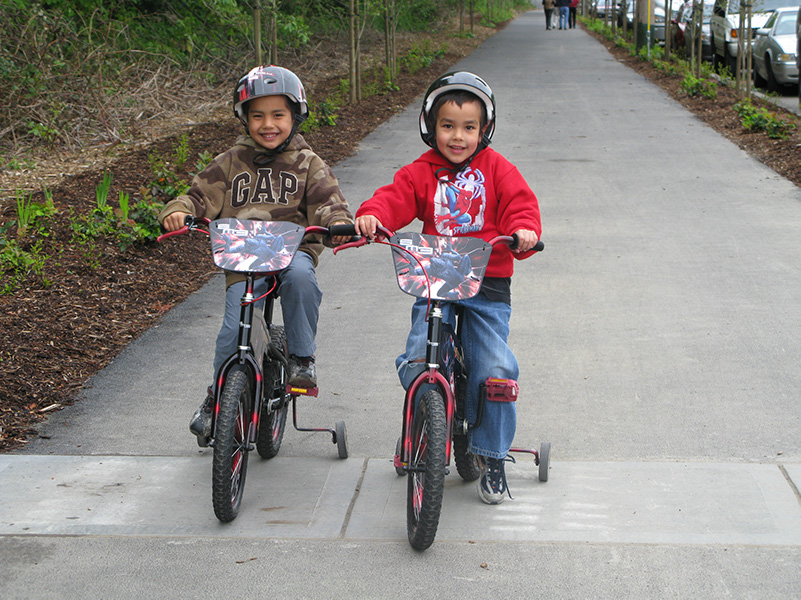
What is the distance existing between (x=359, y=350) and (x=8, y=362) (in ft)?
6.30

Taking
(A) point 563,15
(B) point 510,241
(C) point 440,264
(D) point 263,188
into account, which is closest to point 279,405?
(D) point 263,188

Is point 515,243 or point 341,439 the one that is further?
point 341,439

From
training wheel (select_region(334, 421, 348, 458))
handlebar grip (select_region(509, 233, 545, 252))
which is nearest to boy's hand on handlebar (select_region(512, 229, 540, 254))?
handlebar grip (select_region(509, 233, 545, 252))

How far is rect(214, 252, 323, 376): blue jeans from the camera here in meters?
3.81

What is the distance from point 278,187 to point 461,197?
2.71ft

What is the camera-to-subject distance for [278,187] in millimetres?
4039

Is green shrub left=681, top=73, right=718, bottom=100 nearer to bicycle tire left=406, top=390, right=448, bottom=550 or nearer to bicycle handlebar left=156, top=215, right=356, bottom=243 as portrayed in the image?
bicycle handlebar left=156, top=215, right=356, bottom=243

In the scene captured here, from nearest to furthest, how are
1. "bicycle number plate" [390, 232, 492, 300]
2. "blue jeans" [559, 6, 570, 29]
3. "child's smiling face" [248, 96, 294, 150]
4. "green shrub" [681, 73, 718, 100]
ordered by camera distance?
"bicycle number plate" [390, 232, 492, 300] < "child's smiling face" [248, 96, 294, 150] < "green shrub" [681, 73, 718, 100] < "blue jeans" [559, 6, 570, 29]

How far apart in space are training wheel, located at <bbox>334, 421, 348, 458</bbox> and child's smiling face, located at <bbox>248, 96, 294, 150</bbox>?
3.98 feet

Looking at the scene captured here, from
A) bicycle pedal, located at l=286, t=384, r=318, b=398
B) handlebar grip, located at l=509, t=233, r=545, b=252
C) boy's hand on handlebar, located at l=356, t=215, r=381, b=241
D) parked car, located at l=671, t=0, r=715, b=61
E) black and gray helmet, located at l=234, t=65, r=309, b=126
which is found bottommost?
bicycle pedal, located at l=286, t=384, r=318, b=398

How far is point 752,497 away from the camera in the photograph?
3.72 m

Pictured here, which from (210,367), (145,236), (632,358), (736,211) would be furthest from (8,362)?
(736,211)

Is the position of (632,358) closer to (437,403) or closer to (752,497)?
(752,497)

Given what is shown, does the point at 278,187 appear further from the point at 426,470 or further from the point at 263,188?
the point at 426,470
